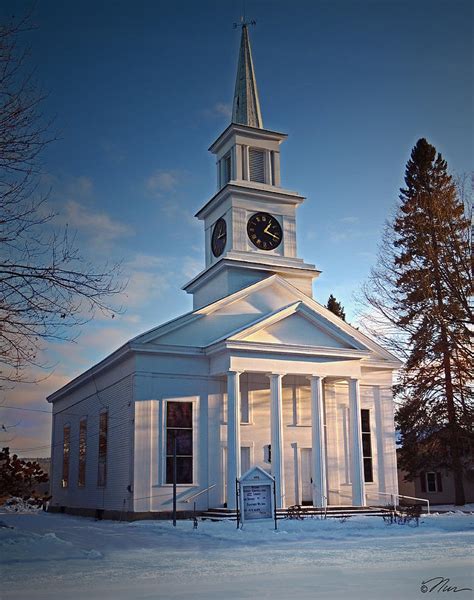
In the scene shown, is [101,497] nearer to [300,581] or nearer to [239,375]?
[239,375]

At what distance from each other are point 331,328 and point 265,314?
2.63 metres

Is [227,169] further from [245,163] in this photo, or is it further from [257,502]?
[257,502]

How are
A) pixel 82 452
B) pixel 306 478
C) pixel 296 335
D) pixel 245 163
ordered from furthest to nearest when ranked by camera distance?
pixel 245 163, pixel 82 452, pixel 306 478, pixel 296 335

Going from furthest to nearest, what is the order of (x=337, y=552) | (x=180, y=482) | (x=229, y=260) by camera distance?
(x=229, y=260)
(x=180, y=482)
(x=337, y=552)

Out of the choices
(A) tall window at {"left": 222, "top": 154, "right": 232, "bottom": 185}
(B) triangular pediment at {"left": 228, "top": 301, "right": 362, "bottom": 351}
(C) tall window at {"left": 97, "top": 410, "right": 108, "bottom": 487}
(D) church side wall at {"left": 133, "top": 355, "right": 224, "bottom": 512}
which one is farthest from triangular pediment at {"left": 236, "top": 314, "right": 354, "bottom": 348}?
(A) tall window at {"left": 222, "top": 154, "right": 232, "bottom": 185}

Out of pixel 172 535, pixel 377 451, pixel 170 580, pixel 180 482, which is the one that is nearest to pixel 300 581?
pixel 170 580

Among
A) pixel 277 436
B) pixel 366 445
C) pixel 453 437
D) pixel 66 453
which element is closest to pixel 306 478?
pixel 366 445

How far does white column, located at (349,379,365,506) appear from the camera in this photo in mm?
26016

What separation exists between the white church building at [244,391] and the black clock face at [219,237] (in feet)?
0.29

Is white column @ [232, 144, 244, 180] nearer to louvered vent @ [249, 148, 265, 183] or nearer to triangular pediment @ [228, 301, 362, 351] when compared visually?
louvered vent @ [249, 148, 265, 183]

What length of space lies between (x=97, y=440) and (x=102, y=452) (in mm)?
1151

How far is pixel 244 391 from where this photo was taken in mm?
26797

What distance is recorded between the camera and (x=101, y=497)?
2777 cm

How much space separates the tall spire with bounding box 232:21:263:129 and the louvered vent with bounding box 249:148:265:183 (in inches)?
52.2
